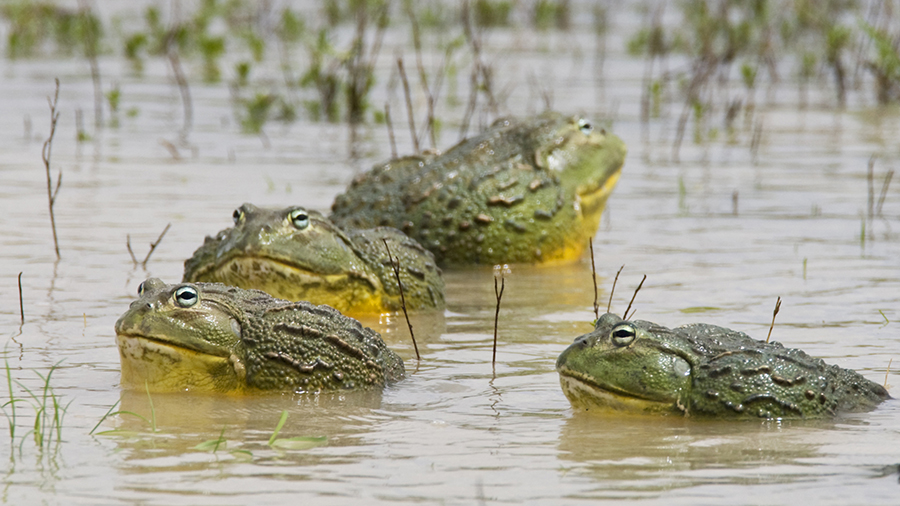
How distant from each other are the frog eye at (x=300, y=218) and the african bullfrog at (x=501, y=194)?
139 centimetres

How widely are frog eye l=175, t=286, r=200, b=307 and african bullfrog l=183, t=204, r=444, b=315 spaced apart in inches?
54.8

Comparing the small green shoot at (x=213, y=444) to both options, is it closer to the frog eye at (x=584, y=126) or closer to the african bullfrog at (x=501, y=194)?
the african bullfrog at (x=501, y=194)

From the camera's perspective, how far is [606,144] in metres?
8.52

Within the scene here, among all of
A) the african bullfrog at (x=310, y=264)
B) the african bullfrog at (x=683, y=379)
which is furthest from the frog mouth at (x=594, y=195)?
the african bullfrog at (x=683, y=379)

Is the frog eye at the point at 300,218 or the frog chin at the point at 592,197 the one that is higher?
the frog eye at the point at 300,218

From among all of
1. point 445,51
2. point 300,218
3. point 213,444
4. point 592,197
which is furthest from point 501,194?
point 445,51

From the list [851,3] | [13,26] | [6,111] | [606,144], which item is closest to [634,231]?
[606,144]

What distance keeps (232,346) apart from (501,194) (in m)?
3.41

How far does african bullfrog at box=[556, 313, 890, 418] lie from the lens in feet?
14.8

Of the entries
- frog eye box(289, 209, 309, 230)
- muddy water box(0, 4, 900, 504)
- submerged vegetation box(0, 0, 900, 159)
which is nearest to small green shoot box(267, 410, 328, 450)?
muddy water box(0, 4, 900, 504)

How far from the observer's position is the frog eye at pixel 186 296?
480 centimetres

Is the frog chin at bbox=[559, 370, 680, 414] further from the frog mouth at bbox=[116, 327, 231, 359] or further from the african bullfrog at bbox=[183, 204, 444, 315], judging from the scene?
the african bullfrog at bbox=[183, 204, 444, 315]

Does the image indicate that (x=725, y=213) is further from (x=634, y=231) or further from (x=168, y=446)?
(x=168, y=446)

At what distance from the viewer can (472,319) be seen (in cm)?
646
